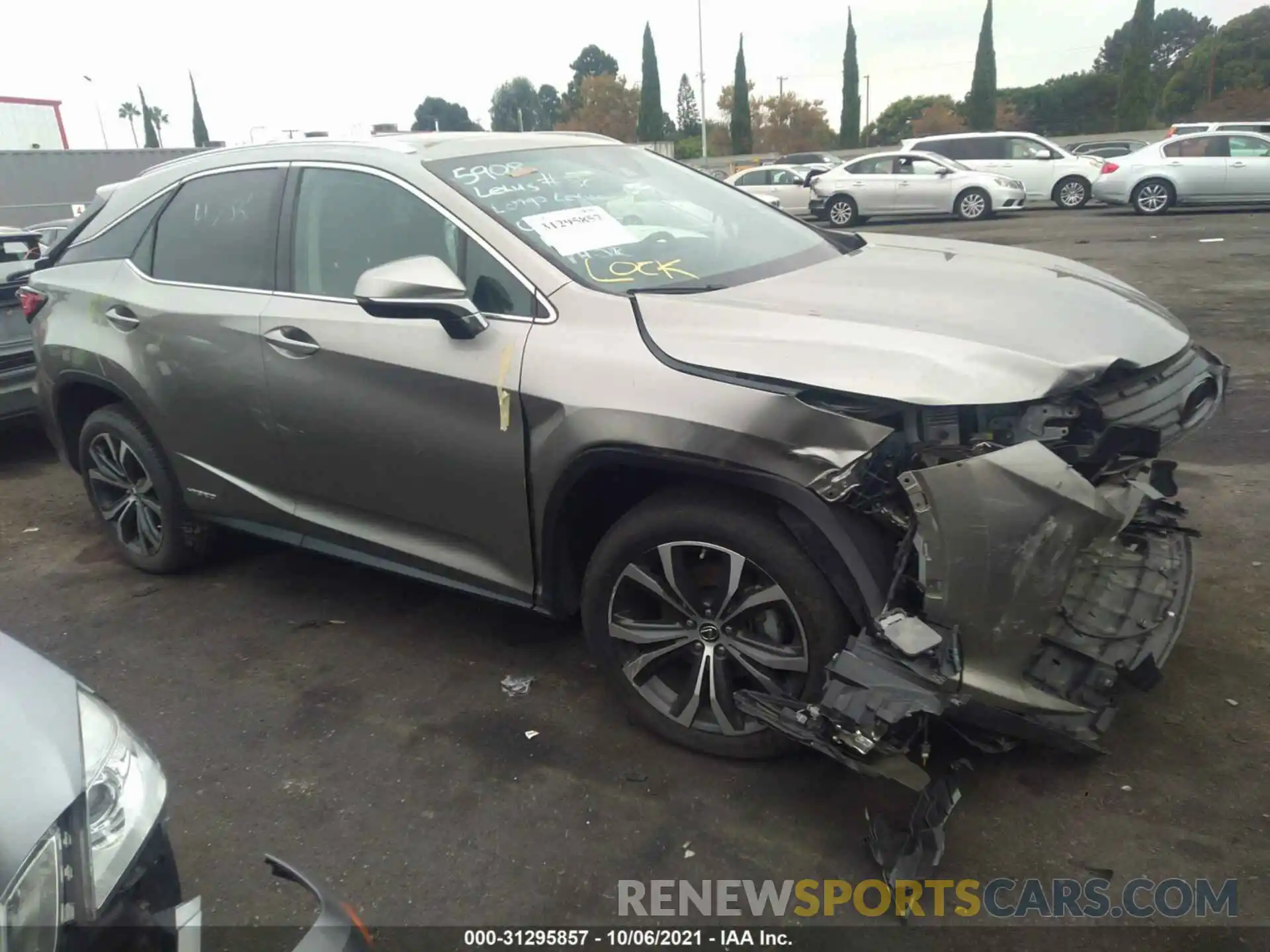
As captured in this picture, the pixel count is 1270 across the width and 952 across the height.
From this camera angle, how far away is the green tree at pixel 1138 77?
128ft

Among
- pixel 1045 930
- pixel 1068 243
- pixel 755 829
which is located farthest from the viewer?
pixel 1068 243

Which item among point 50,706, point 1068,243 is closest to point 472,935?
point 50,706

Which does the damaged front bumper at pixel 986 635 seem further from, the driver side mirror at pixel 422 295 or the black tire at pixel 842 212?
the black tire at pixel 842 212

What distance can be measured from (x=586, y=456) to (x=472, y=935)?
1.26 metres

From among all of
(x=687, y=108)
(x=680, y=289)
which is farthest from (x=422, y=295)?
(x=687, y=108)

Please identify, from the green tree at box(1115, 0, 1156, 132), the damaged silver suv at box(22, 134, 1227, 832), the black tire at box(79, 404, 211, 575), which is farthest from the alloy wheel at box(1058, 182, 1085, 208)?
the green tree at box(1115, 0, 1156, 132)

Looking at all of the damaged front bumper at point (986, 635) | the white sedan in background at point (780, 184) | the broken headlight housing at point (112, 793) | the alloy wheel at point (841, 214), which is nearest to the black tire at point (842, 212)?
the alloy wheel at point (841, 214)

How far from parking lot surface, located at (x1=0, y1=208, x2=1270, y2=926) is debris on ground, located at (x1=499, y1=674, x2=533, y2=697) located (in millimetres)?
28

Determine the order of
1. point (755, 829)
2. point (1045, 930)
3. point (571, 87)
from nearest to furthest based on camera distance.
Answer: point (1045, 930)
point (755, 829)
point (571, 87)

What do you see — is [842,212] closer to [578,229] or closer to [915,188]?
[915,188]

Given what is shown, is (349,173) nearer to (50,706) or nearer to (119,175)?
(50,706)

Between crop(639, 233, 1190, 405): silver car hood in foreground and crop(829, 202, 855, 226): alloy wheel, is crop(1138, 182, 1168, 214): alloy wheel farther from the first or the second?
crop(639, 233, 1190, 405): silver car hood in foreground

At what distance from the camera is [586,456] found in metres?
2.75

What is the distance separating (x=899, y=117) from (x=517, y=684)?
198ft
